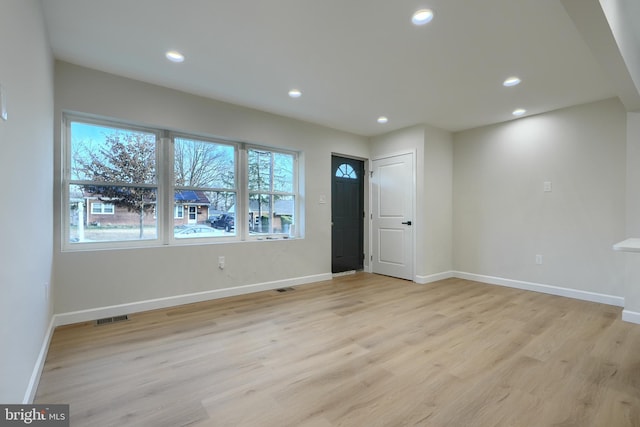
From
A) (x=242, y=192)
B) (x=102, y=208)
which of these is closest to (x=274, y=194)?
(x=242, y=192)

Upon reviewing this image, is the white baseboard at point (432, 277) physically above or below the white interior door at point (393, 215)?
below

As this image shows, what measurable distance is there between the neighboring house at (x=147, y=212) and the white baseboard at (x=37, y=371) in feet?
3.49

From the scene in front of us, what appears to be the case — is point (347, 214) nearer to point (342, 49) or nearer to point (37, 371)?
point (342, 49)

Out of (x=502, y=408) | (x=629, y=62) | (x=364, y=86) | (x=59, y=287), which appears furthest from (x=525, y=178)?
(x=59, y=287)

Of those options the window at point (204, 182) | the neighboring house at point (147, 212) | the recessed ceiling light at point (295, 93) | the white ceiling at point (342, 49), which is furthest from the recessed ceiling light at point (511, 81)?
the neighboring house at point (147, 212)

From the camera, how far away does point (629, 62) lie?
7.45 feet

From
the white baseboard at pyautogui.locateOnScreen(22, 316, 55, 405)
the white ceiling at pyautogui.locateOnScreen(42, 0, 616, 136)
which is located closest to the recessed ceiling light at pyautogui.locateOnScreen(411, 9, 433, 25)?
the white ceiling at pyautogui.locateOnScreen(42, 0, 616, 136)

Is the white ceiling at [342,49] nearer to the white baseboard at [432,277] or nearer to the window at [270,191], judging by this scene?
the window at [270,191]

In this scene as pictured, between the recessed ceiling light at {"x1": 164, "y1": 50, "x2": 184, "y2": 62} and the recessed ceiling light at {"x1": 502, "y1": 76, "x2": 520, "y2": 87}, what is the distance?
3.27 metres

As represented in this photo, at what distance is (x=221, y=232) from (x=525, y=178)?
14.4ft

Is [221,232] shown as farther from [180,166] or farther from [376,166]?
[376,166]

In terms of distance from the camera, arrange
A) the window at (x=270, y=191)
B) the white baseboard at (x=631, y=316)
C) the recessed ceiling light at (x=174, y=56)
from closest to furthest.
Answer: the recessed ceiling light at (x=174, y=56)
the white baseboard at (x=631, y=316)
the window at (x=270, y=191)

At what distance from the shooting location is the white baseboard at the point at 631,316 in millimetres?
2951

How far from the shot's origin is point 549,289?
3982mm
